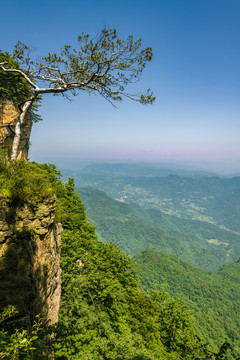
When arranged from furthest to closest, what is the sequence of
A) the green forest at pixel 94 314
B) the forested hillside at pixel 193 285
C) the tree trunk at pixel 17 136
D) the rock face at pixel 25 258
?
the forested hillside at pixel 193 285, the tree trunk at pixel 17 136, the green forest at pixel 94 314, the rock face at pixel 25 258

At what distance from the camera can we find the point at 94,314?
11469mm

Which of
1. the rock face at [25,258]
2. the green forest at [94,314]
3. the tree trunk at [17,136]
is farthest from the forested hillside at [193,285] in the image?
the tree trunk at [17,136]

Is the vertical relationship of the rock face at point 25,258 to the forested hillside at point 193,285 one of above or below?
above

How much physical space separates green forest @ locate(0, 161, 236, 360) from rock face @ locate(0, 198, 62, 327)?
1.29ft

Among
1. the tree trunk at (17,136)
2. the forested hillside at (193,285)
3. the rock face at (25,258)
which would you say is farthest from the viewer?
the forested hillside at (193,285)

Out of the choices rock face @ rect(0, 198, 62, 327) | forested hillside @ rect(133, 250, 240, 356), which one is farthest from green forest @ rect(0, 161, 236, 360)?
forested hillside @ rect(133, 250, 240, 356)

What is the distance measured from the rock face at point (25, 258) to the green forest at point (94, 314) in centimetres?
39

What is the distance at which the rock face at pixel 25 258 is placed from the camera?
4973mm

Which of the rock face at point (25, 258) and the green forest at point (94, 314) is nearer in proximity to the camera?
the rock face at point (25, 258)

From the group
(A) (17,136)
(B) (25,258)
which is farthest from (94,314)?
(A) (17,136)

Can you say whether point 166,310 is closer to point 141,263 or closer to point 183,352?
point 183,352

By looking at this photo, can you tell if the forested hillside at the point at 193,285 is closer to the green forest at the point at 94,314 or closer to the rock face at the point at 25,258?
the green forest at the point at 94,314

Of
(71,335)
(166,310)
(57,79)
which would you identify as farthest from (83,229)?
(57,79)

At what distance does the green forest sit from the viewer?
17.6 feet
